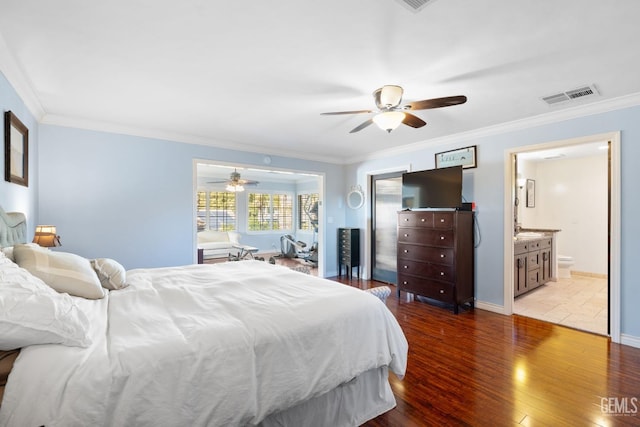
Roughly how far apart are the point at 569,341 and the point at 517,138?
2336mm

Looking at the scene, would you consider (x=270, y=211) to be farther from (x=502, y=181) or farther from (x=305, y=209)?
(x=502, y=181)

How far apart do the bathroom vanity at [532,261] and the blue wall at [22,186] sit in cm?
565

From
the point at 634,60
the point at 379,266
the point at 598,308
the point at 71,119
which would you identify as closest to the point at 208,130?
the point at 71,119

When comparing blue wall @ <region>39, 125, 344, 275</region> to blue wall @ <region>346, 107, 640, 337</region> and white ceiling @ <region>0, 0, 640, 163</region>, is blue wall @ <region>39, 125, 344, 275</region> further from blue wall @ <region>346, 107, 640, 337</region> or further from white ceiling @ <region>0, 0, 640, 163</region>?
blue wall @ <region>346, 107, 640, 337</region>

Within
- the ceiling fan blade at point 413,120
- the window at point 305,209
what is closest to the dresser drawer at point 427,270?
the ceiling fan blade at point 413,120

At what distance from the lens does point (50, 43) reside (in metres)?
1.99

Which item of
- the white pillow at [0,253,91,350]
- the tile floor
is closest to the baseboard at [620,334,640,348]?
the tile floor

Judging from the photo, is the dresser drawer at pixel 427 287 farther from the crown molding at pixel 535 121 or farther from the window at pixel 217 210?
the window at pixel 217 210

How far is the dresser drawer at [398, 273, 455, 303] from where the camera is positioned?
389cm

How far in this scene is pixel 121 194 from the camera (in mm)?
3854

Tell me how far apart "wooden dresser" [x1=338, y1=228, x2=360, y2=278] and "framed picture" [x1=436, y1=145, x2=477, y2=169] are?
2.09 metres

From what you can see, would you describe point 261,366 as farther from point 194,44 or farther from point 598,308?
point 598,308

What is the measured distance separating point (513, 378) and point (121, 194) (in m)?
4.65

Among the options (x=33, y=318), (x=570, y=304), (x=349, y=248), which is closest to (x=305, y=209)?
(x=349, y=248)
